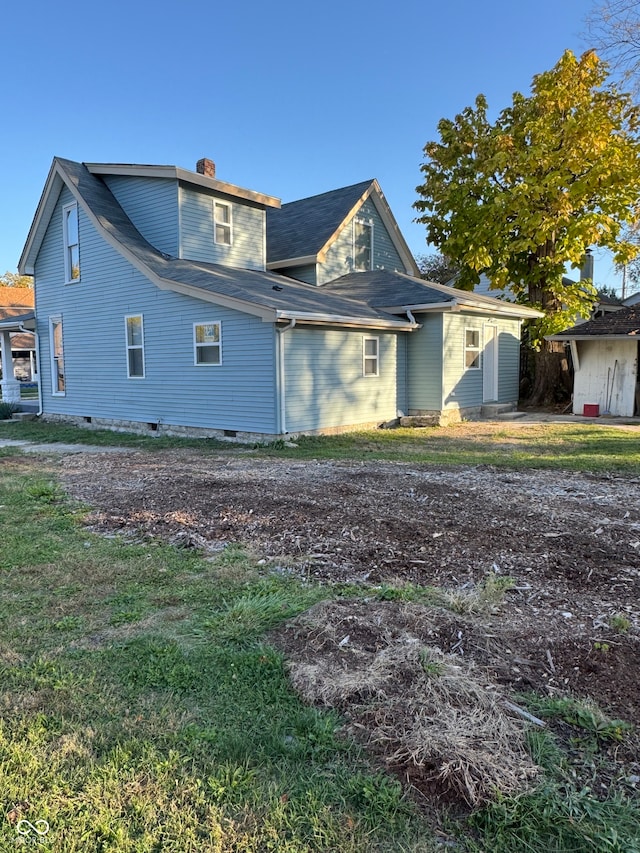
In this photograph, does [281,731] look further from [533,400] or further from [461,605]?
[533,400]

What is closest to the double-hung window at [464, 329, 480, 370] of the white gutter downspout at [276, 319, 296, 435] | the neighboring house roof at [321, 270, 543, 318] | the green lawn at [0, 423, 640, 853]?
the neighboring house roof at [321, 270, 543, 318]

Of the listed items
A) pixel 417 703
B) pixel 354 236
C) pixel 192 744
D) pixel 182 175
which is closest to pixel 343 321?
pixel 182 175

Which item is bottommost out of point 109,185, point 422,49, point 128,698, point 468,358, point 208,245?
point 128,698

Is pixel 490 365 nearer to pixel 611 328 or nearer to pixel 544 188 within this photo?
pixel 611 328

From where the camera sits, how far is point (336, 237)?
17.0 metres

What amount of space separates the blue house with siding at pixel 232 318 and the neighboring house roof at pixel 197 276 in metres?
0.05

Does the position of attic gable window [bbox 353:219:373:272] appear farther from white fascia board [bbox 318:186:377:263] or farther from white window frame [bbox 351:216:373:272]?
white fascia board [bbox 318:186:377:263]

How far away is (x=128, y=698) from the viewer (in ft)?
9.09

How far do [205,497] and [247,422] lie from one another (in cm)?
519

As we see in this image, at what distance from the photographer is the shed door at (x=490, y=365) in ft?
53.8

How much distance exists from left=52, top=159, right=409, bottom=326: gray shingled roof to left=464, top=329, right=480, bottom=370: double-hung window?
236cm

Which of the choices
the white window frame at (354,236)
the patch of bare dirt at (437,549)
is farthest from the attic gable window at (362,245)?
the patch of bare dirt at (437,549)

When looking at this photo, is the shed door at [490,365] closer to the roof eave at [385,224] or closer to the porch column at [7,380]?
the roof eave at [385,224]

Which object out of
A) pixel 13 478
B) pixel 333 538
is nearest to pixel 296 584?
pixel 333 538
